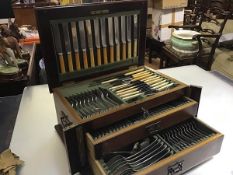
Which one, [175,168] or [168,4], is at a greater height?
[168,4]

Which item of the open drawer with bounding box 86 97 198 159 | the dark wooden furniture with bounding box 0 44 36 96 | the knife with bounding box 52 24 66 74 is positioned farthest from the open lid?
the dark wooden furniture with bounding box 0 44 36 96

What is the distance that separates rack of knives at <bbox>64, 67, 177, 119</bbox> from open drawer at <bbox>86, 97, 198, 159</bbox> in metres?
0.05

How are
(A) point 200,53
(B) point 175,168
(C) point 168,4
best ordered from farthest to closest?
(C) point 168,4, (A) point 200,53, (B) point 175,168

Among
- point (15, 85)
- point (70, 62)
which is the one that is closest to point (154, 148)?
point (70, 62)

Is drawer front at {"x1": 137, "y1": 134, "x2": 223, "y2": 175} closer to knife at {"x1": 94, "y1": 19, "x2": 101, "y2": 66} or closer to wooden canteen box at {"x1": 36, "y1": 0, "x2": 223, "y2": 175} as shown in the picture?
wooden canteen box at {"x1": 36, "y1": 0, "x2": 223, "y2": 175}

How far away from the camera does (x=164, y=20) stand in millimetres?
2359

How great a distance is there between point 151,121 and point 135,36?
0.32 metres

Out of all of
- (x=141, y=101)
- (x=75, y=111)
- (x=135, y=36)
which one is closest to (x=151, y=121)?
(x=141, y=101)

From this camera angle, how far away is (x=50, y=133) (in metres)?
0.74

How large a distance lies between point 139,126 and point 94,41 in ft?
1.01

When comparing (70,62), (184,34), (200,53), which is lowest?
(200,53)

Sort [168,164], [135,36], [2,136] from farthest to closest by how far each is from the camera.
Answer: [2,136] → [135,36] → [168,164]

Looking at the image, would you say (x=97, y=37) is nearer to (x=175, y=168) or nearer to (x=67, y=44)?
(x=67, y=44)

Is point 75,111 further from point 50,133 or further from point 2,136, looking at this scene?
point 2,136
